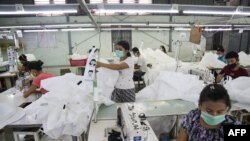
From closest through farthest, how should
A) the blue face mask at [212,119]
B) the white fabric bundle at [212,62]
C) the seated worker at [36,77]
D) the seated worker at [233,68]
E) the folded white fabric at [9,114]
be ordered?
the blue face mask at [212,119] → the folded white fabric at [9,114] → the seated worker at [36,77] → the seated worker at [233,68] → the white fabric bundle at [212,62]

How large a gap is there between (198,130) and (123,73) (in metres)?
1.51

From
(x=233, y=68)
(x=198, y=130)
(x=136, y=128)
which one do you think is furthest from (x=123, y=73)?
(x=233, y=68)

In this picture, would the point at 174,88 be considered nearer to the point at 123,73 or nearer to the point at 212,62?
the point at 123,73

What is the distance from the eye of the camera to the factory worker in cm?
262

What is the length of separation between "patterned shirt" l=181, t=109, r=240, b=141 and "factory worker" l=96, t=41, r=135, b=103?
133 cm

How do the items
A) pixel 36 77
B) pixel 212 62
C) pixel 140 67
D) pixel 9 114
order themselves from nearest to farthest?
1. pixel 9 114
2. pixel 36 77
3. pixel 212 62
4. pixel 140 67

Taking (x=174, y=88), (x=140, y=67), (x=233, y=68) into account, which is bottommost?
(x=140, y=67)

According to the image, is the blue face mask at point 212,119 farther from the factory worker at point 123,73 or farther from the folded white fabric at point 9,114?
the folded white fabric at point 9,114

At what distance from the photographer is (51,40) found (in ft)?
28.7

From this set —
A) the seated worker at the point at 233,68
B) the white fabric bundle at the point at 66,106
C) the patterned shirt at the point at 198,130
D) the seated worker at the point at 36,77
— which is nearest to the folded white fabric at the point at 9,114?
the white fabric bundle at the point at 66,106

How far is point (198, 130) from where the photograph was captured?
1.43 metres

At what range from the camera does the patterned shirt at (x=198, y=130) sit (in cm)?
136

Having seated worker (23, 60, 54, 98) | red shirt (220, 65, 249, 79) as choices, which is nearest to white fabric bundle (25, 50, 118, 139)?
seated worker (23, 60, 54, 98)

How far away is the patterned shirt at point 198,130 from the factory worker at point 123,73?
52.5 inches
